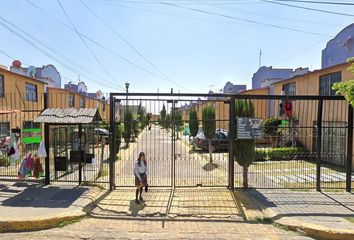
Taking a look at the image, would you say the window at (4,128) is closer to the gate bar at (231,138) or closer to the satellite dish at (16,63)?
the satellite dish at (16,63)

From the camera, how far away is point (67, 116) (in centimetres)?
934

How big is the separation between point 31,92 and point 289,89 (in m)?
17.3

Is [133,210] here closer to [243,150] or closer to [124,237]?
[124,237]

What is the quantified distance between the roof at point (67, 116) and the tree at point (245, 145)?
4.52 metres

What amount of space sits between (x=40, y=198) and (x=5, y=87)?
432 inches

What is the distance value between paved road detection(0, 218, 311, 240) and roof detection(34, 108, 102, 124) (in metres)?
3.39

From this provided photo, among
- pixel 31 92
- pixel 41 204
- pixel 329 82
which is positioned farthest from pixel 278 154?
pixel 31 92

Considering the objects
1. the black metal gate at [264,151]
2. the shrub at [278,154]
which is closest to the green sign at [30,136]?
the black metal gate at [264,151]

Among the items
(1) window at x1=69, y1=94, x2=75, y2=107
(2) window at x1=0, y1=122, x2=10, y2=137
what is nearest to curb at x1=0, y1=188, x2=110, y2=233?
(2) window at x1=0, y1=122, x2=10, y2=137

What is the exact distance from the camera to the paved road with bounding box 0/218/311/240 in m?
5.88

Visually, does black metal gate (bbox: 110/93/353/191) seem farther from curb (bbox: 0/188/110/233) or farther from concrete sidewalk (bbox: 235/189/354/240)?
curb (bbox: 0/188/110/233)

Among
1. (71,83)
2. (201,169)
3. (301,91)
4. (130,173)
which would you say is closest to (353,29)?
(301,91)

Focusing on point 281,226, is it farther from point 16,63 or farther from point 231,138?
point 16,63

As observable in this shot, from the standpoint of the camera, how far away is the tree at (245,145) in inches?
372
